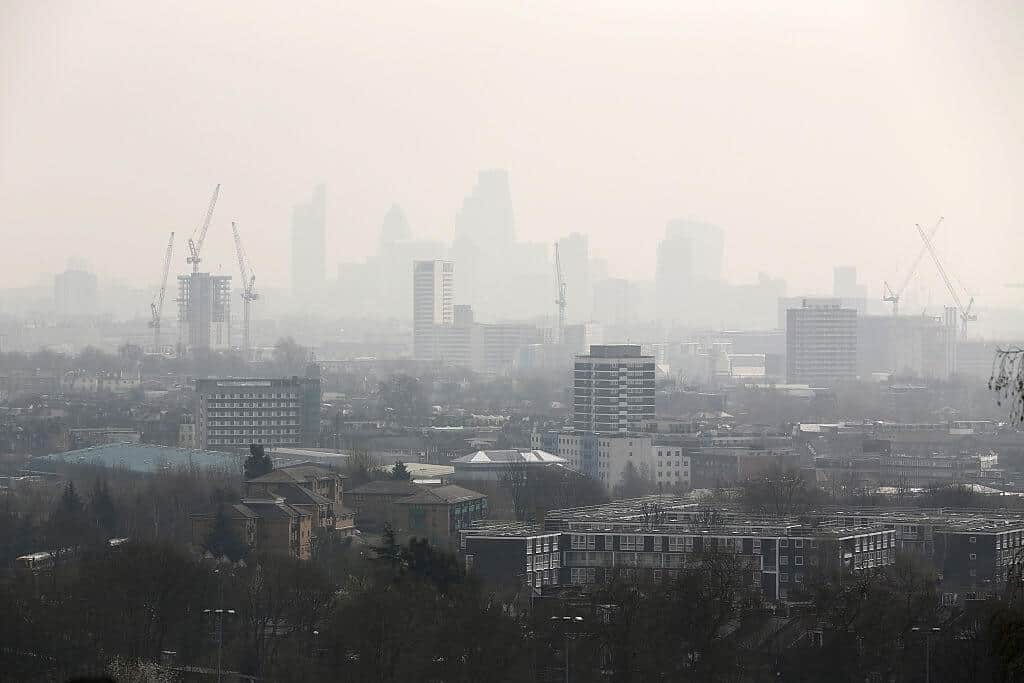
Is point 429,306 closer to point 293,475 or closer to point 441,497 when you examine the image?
point 293,475

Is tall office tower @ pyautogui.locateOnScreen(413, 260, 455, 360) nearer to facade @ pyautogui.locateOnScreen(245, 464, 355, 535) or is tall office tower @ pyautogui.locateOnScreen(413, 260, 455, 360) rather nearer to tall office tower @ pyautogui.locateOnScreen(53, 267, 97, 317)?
tall office tower @ pyautogui.locateOnScreen(53, 267, 97, 317)

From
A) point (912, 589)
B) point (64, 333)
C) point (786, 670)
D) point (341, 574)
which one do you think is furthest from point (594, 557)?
point (64, 333)

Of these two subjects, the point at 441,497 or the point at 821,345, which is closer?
the point at 441,497

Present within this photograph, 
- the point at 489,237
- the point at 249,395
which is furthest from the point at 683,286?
the point at 249,395

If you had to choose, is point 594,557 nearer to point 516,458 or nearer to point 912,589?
point 912,589

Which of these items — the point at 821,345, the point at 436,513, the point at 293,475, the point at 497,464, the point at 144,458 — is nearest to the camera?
the point at 436,513

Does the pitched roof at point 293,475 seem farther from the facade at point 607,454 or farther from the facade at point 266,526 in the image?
the facade at point 607,454
